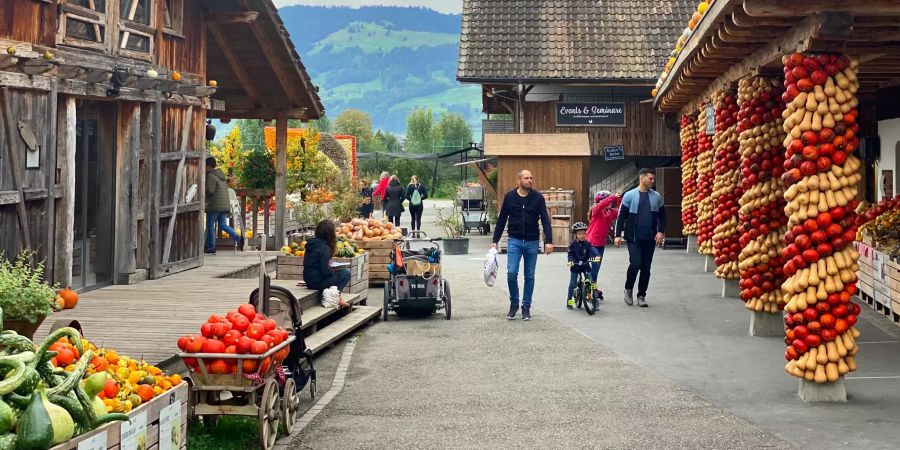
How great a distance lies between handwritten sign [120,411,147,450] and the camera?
594 centimetres

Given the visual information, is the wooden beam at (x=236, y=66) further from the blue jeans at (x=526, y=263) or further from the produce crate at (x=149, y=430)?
the produce crate at (x=149, y=430)

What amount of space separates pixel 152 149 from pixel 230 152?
9.93 metres

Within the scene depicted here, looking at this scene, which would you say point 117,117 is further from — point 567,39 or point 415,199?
point 567,39

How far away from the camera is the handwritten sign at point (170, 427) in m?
6.54

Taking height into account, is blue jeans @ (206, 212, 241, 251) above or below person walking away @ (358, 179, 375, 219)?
below

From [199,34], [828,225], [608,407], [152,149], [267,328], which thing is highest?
[199,34]

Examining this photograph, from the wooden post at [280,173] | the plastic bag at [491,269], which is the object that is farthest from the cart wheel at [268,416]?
the wooden post at [280,173]

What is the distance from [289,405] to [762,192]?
674cm

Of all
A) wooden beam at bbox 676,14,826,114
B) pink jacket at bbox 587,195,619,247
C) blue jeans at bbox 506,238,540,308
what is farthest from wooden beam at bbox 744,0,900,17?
pink jacket at bbox 587,195,619,247

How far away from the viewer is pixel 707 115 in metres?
17.8

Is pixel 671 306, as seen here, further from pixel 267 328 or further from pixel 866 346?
pixel 267 328

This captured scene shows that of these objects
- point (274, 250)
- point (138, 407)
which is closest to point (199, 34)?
point (274, 250)

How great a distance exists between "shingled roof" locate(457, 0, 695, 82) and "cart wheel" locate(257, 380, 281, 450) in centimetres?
2296

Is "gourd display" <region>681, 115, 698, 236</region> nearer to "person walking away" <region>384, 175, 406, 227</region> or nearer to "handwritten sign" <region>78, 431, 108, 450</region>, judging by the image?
"person walking away" <region>384, 175, 406, 227</region>
